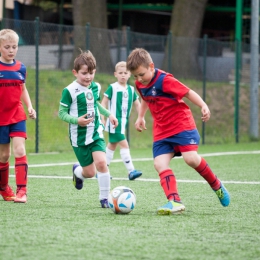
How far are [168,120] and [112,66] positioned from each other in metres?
11.1

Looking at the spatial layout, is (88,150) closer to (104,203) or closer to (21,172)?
(104,203)

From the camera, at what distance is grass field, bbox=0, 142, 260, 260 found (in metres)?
4.68

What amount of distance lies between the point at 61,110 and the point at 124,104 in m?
4.07

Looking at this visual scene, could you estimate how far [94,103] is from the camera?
7.22 m

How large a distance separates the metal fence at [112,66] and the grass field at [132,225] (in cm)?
588

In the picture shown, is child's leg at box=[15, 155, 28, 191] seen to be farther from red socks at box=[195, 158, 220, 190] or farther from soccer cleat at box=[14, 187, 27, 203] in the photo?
red socks at box=[195, 158, 220, 190]

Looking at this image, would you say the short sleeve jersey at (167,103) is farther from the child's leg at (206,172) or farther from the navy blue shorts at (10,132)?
the navy blue shorts at (10,132)

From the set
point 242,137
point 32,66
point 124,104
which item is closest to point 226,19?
point 242,137

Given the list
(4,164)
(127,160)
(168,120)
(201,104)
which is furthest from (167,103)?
(127,160)

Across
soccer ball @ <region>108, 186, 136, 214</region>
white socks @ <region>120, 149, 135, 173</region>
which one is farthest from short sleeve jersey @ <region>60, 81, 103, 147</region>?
white socks @ <region>120, 149, 135, 173</region>

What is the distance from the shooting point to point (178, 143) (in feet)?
21.8

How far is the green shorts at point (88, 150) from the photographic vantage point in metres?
7.09

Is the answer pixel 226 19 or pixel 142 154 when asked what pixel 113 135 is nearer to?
pixel 142 154

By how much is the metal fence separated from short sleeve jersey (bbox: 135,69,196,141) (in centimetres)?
760
